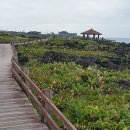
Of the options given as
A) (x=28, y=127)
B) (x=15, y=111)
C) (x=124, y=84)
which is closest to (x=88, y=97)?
(x=15, y=111)

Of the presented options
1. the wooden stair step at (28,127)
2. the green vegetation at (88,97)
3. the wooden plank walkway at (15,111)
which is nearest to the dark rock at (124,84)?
the green vegetation at (88,97)

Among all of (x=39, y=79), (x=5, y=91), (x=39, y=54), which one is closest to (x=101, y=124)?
(x=5, y=91)

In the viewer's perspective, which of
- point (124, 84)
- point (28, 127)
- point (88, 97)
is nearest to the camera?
point (28, 127)

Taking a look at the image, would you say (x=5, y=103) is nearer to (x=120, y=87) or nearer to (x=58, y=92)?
(x=58, y=92)

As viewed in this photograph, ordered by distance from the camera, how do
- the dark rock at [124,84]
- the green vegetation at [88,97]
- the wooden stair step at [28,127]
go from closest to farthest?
the wooden stair step at [28,127]
the green vegetation at [88,97]
the dark rock at [124,84]

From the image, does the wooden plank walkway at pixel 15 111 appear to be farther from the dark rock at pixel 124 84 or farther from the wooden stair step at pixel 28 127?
the dark rock at pixel 124 84

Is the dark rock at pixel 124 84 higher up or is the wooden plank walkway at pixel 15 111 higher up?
the wooden plank walkway at pixel 15 111

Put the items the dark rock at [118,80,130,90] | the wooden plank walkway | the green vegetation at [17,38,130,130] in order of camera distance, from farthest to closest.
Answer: the dark rock at [118,80,130,90], the green vegetation at [17,38,130,130], the wooden plank walkway

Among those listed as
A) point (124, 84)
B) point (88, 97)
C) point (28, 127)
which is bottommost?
point (124, 84)

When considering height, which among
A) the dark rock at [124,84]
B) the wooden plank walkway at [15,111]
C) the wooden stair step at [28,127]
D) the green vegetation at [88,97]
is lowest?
the dark rock at [124,84]

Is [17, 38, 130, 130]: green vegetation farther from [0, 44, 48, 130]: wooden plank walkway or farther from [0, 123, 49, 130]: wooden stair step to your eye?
[0, 123, 49, 130]: wooden stair step

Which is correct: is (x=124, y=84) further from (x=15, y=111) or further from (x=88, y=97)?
(x=15, y=111)

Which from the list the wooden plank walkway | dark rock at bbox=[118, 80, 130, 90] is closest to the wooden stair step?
the wooden plank walkway

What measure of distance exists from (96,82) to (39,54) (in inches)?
676
